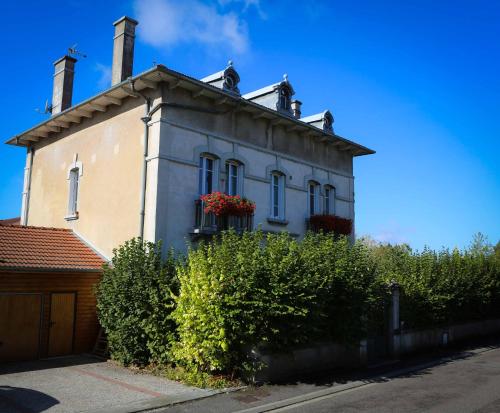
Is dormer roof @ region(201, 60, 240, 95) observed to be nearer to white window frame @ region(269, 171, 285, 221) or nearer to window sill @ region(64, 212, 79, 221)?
white window frame @ region(269, 171, 285, 221)

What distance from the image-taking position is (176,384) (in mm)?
10484

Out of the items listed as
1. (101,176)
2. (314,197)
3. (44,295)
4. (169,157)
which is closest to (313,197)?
(314,197)

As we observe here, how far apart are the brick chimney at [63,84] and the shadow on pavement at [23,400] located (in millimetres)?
11632

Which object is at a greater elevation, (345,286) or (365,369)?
(345,286)

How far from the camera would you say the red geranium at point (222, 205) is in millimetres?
13727

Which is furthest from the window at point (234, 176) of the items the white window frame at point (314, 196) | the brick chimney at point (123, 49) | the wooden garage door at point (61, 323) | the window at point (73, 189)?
the wooden garage door at point (61, 323)

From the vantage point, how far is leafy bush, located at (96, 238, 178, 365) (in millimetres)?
11586

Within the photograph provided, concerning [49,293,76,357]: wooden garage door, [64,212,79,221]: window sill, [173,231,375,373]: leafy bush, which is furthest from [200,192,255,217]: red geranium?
[64,212,79,221]: window sill

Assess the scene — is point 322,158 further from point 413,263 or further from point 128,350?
point 128,350

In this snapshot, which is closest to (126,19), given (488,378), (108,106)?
(108,106)

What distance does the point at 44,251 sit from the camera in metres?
13.7

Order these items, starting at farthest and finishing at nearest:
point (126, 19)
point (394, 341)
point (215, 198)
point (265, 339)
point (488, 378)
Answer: point (126, 19) → point (394, 341) → point (215, 198) → point (488, 378) → point (265, 339)

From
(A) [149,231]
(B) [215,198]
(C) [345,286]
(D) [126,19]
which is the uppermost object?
(D) [126,19]

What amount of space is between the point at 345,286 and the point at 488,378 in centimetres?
398
